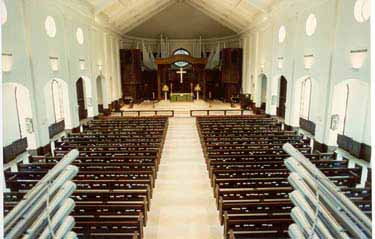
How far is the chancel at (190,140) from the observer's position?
1944mm

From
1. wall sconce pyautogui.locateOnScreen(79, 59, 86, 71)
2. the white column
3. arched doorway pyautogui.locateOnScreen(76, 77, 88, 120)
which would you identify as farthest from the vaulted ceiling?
arched doorway pyautogui.locateOnScreen(76, 77, 88, 120)

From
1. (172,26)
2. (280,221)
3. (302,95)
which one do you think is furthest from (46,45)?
(172,26)

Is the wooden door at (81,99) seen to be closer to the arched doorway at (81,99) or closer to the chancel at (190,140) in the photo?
the arched doorway at (81,99)

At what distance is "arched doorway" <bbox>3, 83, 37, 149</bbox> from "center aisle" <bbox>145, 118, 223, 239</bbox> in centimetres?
481

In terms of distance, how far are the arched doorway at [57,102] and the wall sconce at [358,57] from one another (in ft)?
36.8

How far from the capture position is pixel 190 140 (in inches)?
501

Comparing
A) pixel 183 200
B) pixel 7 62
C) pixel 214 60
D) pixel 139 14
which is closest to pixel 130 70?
pixel 139 14

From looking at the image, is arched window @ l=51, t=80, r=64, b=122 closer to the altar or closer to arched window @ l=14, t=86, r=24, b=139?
arched window @ l=14, t=86, r=24, b=139

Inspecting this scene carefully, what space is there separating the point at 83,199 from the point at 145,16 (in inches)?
783

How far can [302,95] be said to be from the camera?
49.9ft

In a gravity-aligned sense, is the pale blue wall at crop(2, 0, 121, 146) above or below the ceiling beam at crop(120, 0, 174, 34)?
below

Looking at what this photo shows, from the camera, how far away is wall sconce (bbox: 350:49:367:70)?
8009mm

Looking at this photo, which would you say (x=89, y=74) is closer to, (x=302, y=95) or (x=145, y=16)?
(x=145, y=16)

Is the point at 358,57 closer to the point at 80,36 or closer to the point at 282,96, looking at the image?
the point at 282,96
